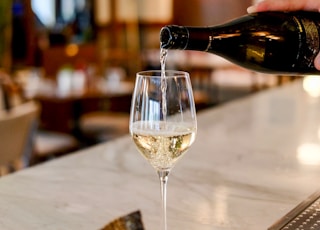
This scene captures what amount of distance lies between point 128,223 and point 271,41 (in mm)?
438

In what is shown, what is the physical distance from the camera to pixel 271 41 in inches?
39.7

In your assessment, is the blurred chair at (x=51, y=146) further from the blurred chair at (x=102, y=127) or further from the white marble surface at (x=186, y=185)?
the white marble surface at (x=186, y=185)

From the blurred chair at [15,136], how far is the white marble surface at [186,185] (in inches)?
42.1

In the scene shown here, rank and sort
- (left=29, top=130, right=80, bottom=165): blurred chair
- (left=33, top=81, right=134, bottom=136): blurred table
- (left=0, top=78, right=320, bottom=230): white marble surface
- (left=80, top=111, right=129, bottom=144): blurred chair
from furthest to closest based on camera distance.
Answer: (left=80, top=111, right=129, bottom=144): blurred chair
(left=33, top=81, right=134, bottom=136): blurred table
(left=29, top=130, right=80, bottom=165): blurred chair
(left=0, top=78, right=320, bottom=230): white marble surface

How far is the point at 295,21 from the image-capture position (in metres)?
0.96

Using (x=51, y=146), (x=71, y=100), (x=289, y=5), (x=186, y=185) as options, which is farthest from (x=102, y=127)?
(x=289, y=5)

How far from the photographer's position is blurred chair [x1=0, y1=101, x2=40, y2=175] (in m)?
2.34

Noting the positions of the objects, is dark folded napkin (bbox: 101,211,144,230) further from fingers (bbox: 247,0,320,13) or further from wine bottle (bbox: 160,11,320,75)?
fingers (bbox: 247,0,320,13)

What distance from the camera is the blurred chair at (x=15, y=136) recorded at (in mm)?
2340

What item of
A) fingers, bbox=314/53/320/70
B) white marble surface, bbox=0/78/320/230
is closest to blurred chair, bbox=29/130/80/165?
white marble surface, bbox=0/78/320/230

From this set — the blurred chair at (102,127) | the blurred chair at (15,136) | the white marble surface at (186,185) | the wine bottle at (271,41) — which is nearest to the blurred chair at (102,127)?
the blurred chair at (102,127)

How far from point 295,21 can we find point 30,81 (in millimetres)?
3156

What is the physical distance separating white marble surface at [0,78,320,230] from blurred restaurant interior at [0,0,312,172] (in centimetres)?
125

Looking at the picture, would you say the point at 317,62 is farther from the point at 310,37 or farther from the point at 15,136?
the point at 15,136
